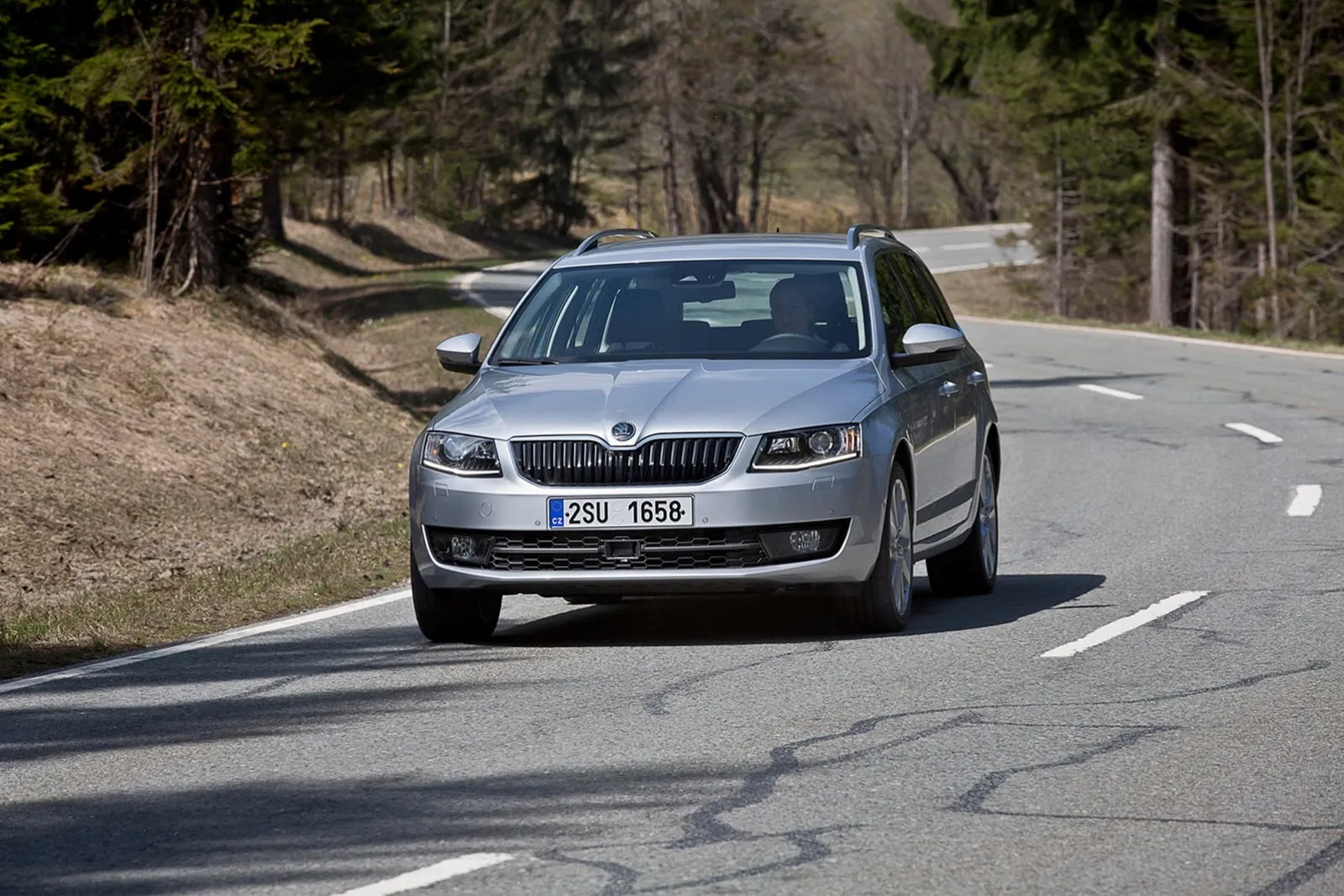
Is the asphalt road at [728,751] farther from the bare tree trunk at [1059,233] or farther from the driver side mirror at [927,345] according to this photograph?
the bare tree trunk at [1059,233]

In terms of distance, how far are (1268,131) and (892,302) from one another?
3598cm

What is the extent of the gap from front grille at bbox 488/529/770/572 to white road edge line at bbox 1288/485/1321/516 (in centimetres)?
620

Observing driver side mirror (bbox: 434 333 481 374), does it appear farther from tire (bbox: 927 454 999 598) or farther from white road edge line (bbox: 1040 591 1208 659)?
white road edge line (bbox: 1040 591 1208 659)

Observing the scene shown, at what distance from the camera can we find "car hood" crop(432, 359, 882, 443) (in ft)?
27.9

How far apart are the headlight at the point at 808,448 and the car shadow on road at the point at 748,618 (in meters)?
0.83

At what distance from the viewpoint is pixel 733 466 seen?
27.7 feet

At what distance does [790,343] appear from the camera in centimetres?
953

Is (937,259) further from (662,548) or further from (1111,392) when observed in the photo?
(662,548)

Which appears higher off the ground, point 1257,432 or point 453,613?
point 453,613

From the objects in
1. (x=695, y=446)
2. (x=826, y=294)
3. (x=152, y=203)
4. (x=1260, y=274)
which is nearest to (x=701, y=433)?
(x=695, y=446)

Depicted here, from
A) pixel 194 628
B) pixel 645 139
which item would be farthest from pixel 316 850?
pixel 645 139

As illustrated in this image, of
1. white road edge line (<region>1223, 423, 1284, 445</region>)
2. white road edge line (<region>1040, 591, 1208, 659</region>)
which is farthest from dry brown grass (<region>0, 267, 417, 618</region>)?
white road edge line (<region>1223, 423, 1284, 445</region>)

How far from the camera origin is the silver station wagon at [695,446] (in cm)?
846

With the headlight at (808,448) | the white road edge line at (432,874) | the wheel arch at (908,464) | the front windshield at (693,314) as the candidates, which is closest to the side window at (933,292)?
the front windshield at (693,314)
